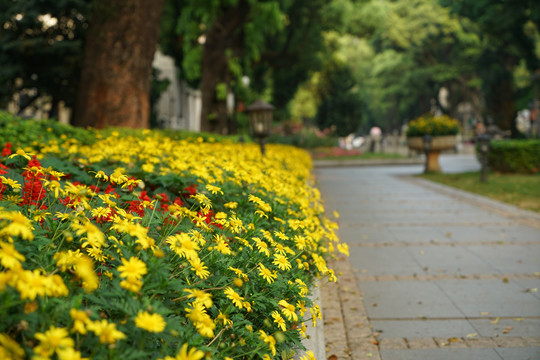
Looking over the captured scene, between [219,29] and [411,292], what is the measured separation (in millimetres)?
15827

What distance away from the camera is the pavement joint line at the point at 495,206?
371 inches

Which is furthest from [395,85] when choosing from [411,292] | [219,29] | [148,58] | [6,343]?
[6,343]

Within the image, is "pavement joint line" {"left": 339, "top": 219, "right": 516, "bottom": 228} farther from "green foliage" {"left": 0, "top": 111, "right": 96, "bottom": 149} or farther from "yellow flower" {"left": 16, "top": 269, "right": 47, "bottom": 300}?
"yellow flower" {"left": 16, "top": 269, "right": 47, "bottom": 300}

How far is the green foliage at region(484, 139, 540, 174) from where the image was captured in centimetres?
1797

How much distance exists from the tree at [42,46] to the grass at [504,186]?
11486 mm

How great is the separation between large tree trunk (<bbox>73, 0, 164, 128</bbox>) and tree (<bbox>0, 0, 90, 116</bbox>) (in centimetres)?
595

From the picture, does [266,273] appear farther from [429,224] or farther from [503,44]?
[503,44]

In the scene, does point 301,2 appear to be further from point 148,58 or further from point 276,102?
point 148,58

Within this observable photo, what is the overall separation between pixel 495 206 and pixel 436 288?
643cm

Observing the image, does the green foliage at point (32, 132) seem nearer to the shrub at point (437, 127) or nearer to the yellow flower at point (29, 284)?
the yellow flower at point (29, 284)

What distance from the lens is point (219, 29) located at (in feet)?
63.6

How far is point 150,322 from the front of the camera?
1528 mm

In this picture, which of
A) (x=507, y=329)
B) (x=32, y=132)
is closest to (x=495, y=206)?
(x=507, y=329)

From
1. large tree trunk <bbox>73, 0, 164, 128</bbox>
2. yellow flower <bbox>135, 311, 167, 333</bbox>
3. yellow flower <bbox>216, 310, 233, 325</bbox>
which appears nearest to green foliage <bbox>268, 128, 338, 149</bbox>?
large tree trunk <bbox>73, 0, 164, 128</bbox>
